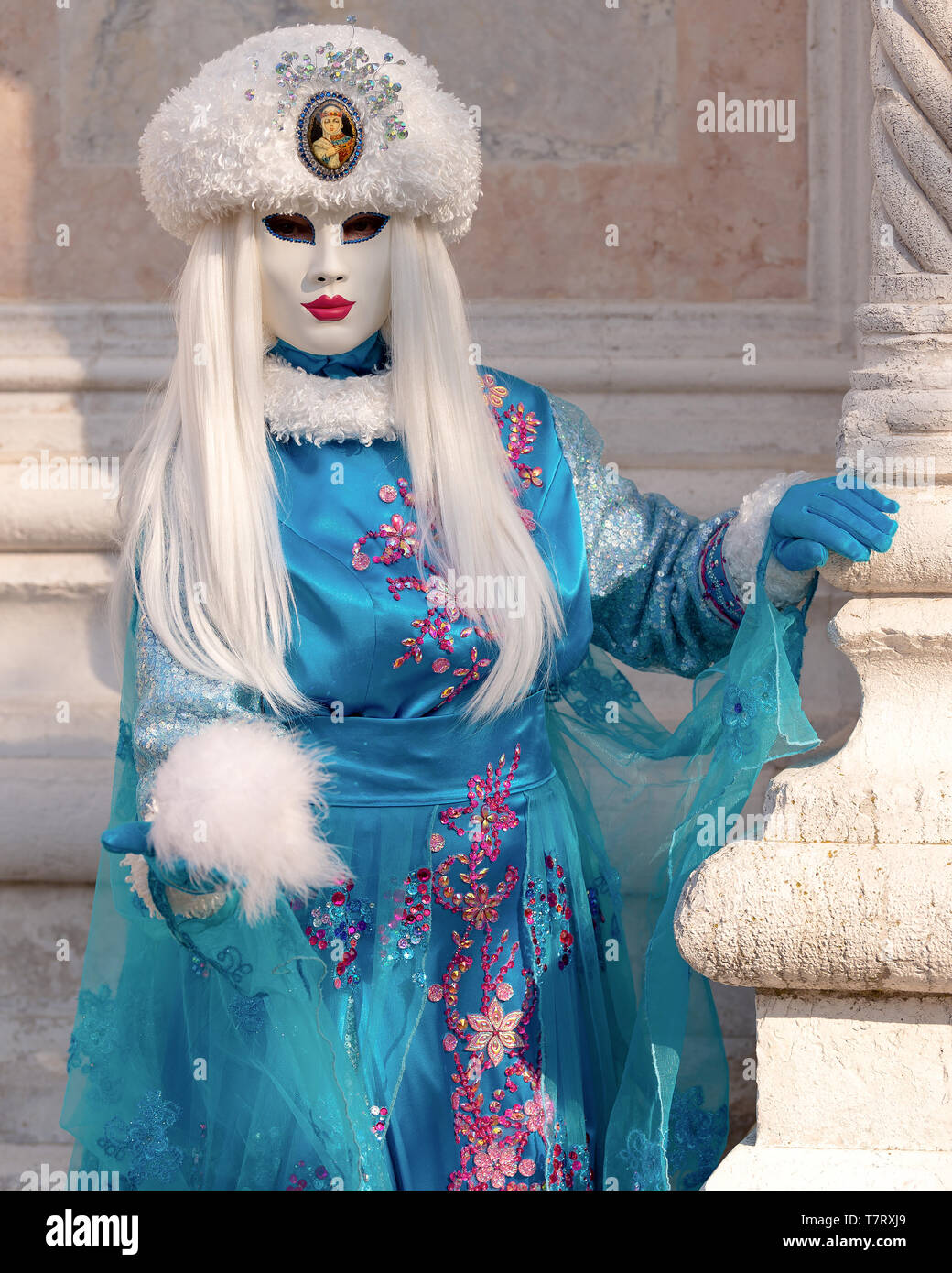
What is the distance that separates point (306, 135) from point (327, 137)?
2 cm

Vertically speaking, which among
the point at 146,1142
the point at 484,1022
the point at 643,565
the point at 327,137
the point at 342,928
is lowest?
the point at 146,1142

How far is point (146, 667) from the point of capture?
1.49 m

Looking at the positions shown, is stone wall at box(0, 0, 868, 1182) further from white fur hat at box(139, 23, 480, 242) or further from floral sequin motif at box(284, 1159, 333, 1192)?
floral sequin motif at box(284, 1159, 333, 1192)

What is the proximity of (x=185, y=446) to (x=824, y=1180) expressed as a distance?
0.94 m

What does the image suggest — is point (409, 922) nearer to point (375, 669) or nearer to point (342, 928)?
point (342, 928)

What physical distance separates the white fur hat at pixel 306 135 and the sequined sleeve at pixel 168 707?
466 millimetres

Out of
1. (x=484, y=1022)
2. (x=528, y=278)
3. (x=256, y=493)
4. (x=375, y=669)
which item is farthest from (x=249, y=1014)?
(x=528, y=278)

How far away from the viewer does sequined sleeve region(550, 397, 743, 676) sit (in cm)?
162

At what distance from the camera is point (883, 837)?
4.22ft

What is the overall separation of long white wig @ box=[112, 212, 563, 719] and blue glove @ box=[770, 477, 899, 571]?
0.85 ft

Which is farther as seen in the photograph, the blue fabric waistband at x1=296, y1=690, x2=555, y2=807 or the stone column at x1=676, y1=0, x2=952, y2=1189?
the blue fabric waistband at x1=296, y1=690, x2=555, y2=807

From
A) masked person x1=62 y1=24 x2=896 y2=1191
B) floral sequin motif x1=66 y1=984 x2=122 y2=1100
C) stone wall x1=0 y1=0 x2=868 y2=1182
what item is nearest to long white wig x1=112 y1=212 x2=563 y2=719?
masked person x1=62 y1=24 x2=896 y2=1191

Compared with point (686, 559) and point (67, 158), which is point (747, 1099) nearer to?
point (686, 559)
